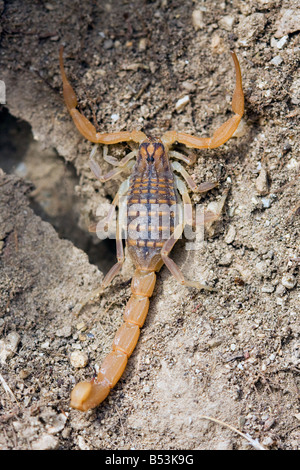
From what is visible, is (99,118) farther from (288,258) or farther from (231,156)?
(288,258)

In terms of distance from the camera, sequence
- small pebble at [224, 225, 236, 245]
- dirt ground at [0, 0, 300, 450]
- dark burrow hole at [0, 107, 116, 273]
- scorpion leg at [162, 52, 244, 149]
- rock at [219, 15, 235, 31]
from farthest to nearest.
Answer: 1. dark burrow hole at [0, 107, 116, 273]
2. rock at [219, 15, 235, 31]
3. small pebble at [224, 225, 236, 245]
4. scorpion leg at [162, 52, 244, 149]
5. dirt ground at [0, 0, 300, 450]

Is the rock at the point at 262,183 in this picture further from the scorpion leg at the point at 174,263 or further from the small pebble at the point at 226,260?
the scorpion leg at the point at 174,263

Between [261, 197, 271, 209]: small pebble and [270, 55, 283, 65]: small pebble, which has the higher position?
[270, 55, 283, 65]: small pebble

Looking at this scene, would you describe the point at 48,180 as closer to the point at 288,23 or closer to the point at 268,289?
the point at 268,289

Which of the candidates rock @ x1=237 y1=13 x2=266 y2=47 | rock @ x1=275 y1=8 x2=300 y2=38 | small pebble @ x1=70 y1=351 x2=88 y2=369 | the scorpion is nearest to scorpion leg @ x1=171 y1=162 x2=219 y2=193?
the scorpion

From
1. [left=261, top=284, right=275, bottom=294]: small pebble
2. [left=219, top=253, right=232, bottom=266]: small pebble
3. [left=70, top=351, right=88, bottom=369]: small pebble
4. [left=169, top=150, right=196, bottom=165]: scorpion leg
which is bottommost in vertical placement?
[left=261, top=284, right=275, bottom=294]: small pebble

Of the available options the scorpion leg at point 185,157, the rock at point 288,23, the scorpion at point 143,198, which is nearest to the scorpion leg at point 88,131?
the scorpion at point 143,198

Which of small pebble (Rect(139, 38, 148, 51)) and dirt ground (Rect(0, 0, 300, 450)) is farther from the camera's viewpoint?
small pebble (Rect(139, 38, 148, 51))

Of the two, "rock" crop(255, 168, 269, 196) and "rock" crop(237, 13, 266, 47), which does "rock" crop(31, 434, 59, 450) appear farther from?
"rock" crop(237, 13, 266, 47)

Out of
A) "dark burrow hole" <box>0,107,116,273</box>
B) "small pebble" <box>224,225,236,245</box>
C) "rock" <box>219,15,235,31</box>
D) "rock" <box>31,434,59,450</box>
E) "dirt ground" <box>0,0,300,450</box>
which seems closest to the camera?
"rock" <box>31,434,59,450</box>
